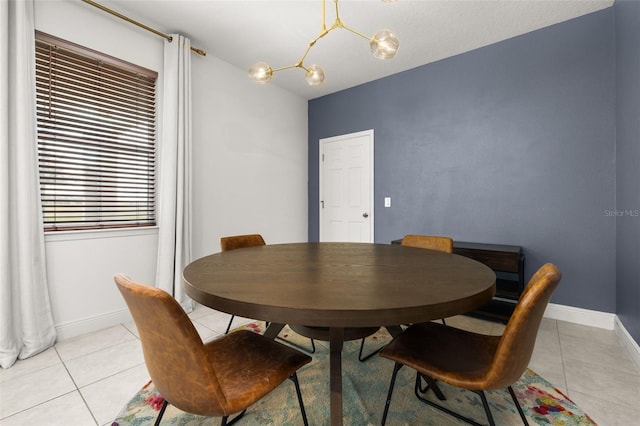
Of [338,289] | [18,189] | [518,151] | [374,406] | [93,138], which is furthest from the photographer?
[518,151]

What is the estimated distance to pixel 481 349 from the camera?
49.0 inches

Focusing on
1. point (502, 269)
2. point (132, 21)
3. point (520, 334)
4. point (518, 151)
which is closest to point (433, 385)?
point (520, 334)

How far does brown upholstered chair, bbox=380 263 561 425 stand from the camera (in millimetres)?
935

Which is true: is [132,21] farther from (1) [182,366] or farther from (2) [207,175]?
(1) [182,366]

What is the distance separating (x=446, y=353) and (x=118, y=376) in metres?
1.91

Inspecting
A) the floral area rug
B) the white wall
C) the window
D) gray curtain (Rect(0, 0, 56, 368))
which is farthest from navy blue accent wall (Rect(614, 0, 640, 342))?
gray curtain (Rect(0, 0, 56, 368))

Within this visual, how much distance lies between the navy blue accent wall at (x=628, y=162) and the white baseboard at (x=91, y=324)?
13.0 feet

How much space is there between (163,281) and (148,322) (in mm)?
2099

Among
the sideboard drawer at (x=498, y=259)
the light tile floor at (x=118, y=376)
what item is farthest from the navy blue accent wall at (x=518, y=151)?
the light tile floor at (x=118, y=376)

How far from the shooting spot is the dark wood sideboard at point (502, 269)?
8.49ft

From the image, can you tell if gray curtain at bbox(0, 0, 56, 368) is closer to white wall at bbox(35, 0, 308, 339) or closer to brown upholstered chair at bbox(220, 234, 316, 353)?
white wall at bbox(35, 0, 308, 339)

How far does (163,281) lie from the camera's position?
2719mm

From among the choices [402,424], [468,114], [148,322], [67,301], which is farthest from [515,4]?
[67,301]

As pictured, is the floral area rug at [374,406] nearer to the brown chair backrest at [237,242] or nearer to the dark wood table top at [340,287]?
the dark wood table top at [340,287]
